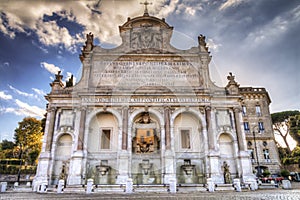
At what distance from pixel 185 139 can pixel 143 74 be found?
26.5ft

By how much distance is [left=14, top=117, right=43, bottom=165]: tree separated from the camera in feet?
122

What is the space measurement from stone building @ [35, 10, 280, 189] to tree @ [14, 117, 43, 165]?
18244mm

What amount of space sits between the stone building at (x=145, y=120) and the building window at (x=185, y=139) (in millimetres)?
100

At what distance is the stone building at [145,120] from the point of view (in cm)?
2064

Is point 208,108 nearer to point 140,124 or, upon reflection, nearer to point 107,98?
point 140,124

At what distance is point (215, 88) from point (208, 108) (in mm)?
2673

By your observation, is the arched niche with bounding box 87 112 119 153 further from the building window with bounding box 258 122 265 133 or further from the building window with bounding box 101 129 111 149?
the building window with bounding box 258 122 265 133

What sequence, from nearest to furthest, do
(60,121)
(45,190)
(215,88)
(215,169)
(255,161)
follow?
(45,190), (215,169), (60,121), (215,88), (255,161)

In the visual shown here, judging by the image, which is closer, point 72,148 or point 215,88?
point 72,148

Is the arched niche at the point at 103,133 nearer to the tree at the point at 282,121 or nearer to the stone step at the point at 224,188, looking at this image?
the stone step at the point at 224,188

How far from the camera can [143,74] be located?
947 inches

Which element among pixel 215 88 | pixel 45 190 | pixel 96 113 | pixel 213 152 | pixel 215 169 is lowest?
pixel 45 190

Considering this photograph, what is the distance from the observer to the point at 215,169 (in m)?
20.4

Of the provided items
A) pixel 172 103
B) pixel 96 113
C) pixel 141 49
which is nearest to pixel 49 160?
pixel 96 113
